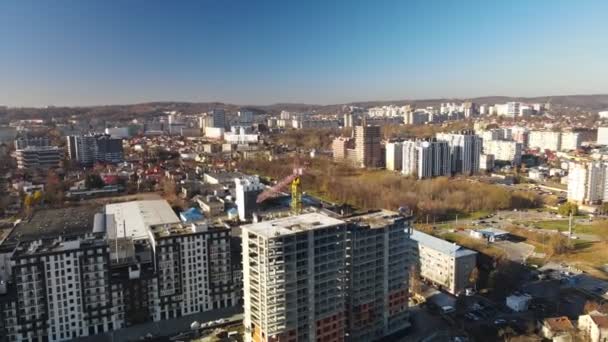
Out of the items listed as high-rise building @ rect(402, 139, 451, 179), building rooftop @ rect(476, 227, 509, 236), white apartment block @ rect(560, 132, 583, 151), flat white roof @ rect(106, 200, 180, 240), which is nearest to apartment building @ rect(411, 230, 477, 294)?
building rooftop @ rect(476, 227, 509, 236)

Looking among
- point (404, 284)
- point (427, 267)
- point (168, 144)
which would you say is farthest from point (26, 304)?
point (168, 144)

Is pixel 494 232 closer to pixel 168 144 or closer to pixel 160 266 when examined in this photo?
pixel 160 266

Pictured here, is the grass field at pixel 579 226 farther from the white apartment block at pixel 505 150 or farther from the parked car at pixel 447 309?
the white apartment block at pixel 505 150

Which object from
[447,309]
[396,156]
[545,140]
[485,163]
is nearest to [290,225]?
[447,309]

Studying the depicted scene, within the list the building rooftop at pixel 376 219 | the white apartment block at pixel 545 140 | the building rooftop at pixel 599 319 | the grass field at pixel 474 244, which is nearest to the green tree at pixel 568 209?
the grass field at pixel 474 244

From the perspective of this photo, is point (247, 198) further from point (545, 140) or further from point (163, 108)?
point (163, 108)

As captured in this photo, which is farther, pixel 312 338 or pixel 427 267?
pixel 427 267
